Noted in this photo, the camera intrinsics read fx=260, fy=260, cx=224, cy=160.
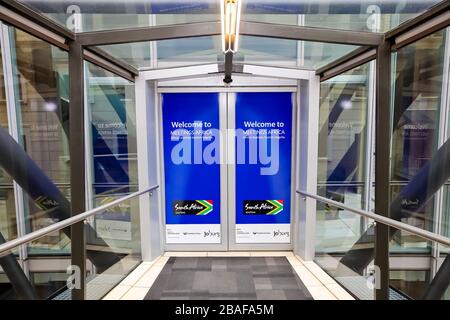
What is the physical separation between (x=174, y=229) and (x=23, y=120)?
2.80 m

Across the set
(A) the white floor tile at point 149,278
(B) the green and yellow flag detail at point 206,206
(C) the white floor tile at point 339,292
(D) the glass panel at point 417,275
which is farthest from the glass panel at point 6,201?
(D) the glass panel at point 417,275

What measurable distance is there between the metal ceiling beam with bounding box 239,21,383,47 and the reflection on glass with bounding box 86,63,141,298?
2099mm

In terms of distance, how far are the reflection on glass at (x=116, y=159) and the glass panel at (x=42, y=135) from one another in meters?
0.41

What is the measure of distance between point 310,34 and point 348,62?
795 millimetres

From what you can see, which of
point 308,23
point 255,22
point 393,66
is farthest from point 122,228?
point 393,66

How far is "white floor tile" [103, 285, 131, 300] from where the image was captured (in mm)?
2912

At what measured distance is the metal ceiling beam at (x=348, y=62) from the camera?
2686 mm

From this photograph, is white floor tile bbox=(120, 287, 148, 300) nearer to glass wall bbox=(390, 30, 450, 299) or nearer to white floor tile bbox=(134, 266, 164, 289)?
white floor tile bbox=(134, 266, 164, 289)

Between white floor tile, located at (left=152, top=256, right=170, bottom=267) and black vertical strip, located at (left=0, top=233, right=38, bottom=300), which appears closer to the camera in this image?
black vertical strip, located at (left=0, top=233, right=38, bottom=300)

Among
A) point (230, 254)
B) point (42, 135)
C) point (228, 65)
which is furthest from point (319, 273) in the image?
point (42, 135)

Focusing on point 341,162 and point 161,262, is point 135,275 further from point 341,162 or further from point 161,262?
point 341,162

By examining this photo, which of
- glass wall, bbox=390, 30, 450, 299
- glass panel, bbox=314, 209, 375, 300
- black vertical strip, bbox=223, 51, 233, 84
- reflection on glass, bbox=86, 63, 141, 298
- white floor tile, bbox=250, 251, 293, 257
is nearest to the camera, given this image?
glass panel, bbox=314, 209, 375, 300

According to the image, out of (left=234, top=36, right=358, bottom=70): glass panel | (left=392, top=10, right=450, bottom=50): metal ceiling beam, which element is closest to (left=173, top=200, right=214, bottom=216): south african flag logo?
(left=234, top=36, right=358, bottom=70): glass panel
